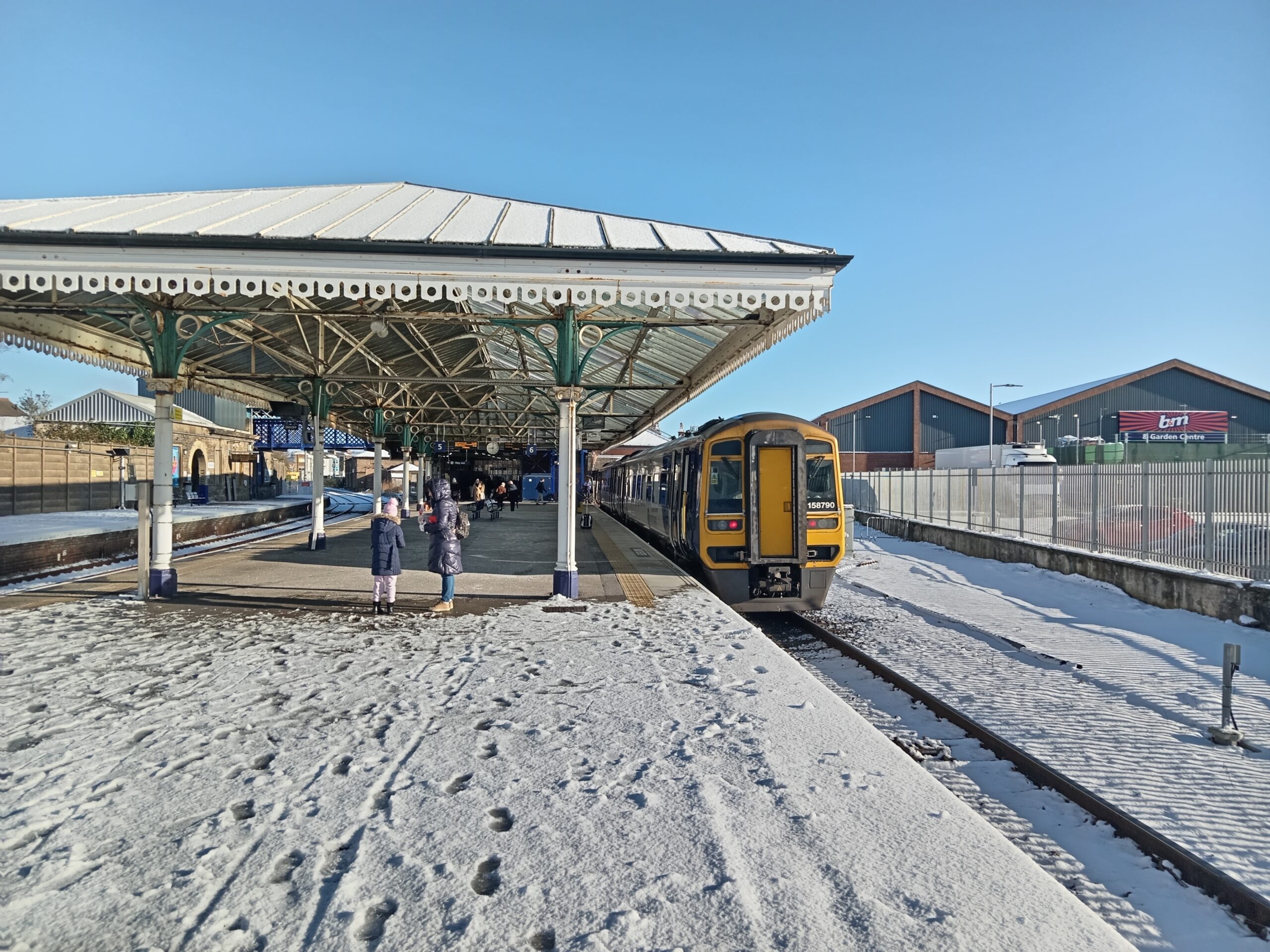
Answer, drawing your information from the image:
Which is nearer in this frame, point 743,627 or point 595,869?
point 595,869

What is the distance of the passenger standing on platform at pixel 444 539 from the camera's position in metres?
8.25

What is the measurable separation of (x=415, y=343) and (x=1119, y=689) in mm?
11974

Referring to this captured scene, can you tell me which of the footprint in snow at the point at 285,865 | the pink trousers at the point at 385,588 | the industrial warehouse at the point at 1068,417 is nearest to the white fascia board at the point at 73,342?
the pink trousers at the point at 385,588

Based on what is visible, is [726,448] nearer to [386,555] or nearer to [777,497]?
[777,497]

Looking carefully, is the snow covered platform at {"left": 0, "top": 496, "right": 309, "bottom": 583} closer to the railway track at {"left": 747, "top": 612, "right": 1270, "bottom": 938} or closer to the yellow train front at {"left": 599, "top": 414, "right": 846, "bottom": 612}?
the yellow train front at {"left": 599, "top": 414, "right": 846, "bottom": 612}

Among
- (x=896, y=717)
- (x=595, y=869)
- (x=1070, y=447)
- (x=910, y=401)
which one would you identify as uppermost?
(x=910, y=401)

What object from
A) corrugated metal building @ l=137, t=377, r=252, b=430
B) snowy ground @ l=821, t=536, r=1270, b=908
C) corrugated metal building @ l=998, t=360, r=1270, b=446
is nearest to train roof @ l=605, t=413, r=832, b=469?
snowy ground @ l=821, t=536, r=1270, b=908

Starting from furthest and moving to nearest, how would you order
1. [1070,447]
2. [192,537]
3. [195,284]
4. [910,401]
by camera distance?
1. [910,401]
2. [1070,447]
3. [192,537]
4. [195,284]

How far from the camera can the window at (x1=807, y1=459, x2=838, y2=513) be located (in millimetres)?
9820

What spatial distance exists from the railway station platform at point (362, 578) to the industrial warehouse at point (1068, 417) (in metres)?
33.9

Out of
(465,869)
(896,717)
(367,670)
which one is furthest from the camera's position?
(896,717)

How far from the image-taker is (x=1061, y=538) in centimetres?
1458

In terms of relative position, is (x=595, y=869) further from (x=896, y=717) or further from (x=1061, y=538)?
(x=1061, y=538)

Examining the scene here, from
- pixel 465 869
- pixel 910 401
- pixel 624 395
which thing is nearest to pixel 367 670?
pixel 465 869
